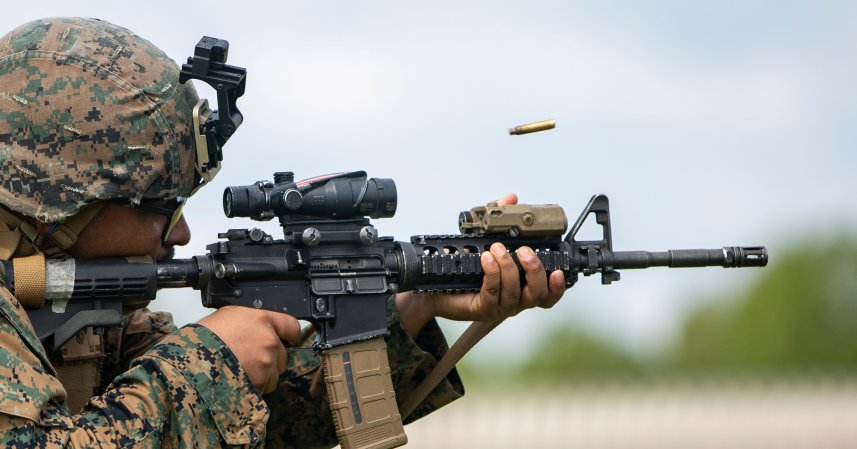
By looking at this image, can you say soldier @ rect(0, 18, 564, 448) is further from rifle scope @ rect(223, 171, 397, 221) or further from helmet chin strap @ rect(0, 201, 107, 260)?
rifle scope @ rect(223, 171, 397, 221)

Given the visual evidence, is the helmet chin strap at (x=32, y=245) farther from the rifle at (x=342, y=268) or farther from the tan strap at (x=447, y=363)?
the tan strap at (x=447, y=363)

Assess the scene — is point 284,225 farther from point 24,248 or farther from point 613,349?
point 613,349

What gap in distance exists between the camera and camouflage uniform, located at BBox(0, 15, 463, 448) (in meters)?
4.97

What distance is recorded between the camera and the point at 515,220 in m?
6.41

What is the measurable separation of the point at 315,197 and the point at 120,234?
0.90 m

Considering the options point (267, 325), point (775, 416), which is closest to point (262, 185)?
point (267, 325)

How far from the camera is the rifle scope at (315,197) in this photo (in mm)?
5914

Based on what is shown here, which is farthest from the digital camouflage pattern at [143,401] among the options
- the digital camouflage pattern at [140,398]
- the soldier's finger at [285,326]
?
the soldier's finger at [285,326]

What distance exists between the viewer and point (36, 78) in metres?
5.48

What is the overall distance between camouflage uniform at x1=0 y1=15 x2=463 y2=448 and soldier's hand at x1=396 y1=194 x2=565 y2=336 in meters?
1.26

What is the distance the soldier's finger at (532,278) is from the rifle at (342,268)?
4.3 inches

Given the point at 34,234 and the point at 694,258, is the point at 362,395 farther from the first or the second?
the point at 694,258

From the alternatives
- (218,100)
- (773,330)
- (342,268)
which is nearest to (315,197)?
(342,268)

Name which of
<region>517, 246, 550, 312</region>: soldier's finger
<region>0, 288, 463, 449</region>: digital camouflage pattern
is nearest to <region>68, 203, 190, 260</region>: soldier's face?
<region>0, 288, 463, 449</region>: digital camouflage pattern
